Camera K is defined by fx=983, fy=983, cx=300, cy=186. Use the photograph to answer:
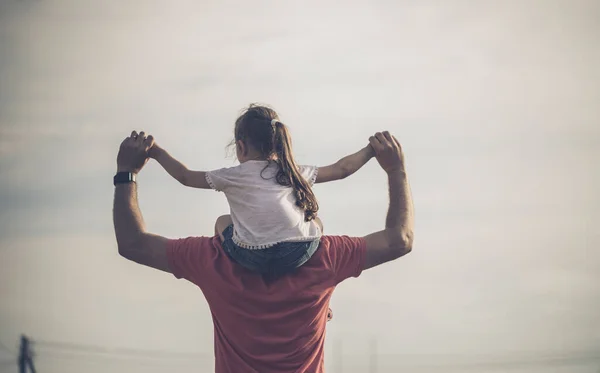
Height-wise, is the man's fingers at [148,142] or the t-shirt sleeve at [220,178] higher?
the man's fingers at [148,142]

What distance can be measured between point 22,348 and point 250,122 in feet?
29.2

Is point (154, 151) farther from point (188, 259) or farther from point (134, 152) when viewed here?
point (188, 259)

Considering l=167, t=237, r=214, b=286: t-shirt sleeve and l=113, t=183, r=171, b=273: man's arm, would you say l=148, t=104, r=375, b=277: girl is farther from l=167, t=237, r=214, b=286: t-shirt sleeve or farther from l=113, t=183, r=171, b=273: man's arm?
l=113, t=183, r=171, b=273: man's arm

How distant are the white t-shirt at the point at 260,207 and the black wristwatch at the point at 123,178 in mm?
338

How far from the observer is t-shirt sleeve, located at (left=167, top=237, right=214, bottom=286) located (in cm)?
387

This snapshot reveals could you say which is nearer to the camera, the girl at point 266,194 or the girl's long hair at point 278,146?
the girl at point 266,194

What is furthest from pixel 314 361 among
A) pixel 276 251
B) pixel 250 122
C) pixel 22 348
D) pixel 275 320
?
pixel 22 348

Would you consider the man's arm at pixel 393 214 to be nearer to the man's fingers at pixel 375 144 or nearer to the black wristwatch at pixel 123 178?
the man's fingers at pixel 375 144

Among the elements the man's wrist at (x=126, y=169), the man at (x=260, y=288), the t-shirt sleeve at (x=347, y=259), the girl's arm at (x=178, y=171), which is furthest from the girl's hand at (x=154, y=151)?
the t-shirt sleeve at (x=347, y=259)

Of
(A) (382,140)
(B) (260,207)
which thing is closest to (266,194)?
(B) (260,207)

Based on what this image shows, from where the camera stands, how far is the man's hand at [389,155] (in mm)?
4148

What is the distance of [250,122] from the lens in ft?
13.1

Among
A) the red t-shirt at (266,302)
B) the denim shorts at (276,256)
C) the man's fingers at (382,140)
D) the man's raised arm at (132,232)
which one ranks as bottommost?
the red t-shirt at (266,302)

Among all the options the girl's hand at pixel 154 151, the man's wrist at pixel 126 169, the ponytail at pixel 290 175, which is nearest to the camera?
the ponytail at pixel 290 175
